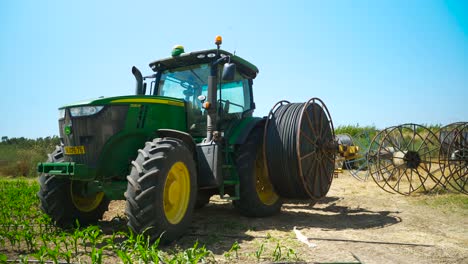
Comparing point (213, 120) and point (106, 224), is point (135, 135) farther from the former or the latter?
point (106, 224)

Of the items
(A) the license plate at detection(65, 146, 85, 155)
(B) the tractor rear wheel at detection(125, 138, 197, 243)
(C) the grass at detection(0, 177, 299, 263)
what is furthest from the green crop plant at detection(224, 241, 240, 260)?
(A) the license plate at detection(65, 146, 85, 155)

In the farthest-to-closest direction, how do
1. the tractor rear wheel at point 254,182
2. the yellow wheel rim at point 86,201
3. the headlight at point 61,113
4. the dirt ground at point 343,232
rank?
the tractor rear wheel at point 254,182
the yellow wheel rim at point 86,201
the headlight at point 61,113
the dirt ground at point 343,232

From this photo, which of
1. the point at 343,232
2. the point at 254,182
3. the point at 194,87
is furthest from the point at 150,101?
the point at 343,232

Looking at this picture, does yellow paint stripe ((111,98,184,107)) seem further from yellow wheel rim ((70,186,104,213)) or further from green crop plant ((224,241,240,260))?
green crop plant ((224,241,240,260))

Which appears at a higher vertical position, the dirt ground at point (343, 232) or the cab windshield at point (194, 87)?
the cab windshield at point (194, 87)

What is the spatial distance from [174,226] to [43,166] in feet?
5.95

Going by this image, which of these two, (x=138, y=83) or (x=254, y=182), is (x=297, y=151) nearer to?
(x=254, y=182)

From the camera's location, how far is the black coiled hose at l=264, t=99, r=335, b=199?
550 cm


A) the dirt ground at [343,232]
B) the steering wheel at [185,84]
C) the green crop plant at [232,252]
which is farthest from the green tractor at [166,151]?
the green crop plant at [232,252]

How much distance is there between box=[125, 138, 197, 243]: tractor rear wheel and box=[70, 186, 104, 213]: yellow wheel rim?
1.52 metres

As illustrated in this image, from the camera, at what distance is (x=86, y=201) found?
202 inches

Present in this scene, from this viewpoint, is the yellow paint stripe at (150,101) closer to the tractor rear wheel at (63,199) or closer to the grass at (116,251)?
the tractor rear wheel at (63,199)

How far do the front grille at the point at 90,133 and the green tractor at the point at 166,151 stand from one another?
0.01 m

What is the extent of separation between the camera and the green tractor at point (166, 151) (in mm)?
3957
